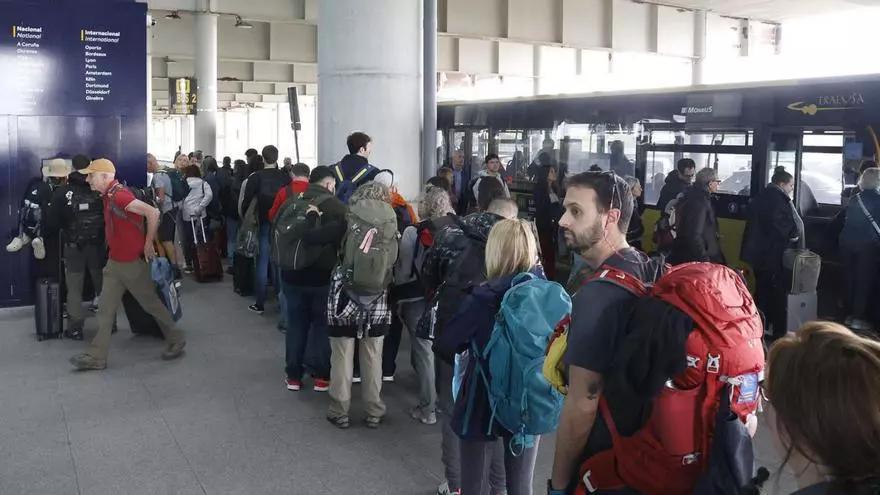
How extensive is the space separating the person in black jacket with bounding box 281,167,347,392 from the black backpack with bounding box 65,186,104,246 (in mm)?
2859

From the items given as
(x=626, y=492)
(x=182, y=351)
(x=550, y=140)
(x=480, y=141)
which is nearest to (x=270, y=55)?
(x=480, y=141)

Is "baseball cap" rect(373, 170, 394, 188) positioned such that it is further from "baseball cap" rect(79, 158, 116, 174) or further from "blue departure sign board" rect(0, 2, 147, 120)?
"blue departure sign board" rect(0, 2, 147, 120)

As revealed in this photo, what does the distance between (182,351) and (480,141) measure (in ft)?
30.9

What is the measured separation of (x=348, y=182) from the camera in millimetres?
7348

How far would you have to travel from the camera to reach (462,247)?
4.83m

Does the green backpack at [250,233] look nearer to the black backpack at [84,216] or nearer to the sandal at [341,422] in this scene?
the black backpack at [84,216]

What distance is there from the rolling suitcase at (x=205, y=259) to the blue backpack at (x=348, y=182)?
542 centimetres

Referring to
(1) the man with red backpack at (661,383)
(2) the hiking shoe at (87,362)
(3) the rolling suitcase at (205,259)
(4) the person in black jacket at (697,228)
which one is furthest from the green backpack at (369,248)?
(3) the rolling suitcase at (205,259)

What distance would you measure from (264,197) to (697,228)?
5.05m

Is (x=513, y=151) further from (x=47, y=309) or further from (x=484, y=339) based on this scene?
(x=484, y=339)

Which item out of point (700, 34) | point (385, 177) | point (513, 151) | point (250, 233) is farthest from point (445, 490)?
point (700, 34)

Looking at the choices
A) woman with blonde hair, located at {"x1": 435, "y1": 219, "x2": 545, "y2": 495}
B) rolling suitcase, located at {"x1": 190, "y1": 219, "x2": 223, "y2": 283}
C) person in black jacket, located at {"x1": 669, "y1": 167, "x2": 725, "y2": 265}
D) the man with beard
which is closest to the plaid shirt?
woman with blonde hair, located at {"x1": 435, "y1": 219, "x2": 545, "y2": 495}

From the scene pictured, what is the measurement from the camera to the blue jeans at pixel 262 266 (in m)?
10.3

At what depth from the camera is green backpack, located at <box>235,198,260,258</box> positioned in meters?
10.3
